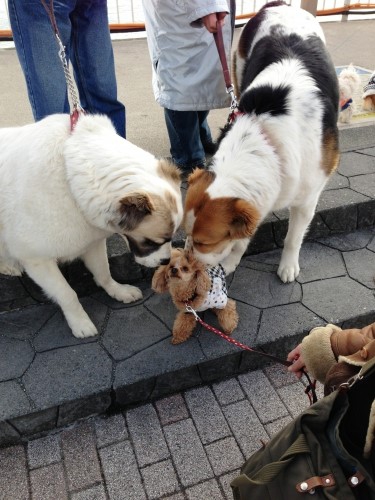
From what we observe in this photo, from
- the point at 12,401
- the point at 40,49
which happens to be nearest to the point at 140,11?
the point at 40,49

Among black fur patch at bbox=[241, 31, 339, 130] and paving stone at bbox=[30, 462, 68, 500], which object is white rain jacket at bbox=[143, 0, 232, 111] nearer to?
black fur patch at bbox=[241, 31, 339, 130]

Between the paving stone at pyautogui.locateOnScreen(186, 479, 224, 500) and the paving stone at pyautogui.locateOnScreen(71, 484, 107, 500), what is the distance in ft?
1.49

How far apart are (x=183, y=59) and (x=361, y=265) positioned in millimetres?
2302

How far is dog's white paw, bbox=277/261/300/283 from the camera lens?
11.4 ft

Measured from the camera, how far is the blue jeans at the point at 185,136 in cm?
406

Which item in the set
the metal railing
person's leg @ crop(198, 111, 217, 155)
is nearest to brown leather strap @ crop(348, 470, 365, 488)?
person's leg @ crop(198, 111, 217, 155)

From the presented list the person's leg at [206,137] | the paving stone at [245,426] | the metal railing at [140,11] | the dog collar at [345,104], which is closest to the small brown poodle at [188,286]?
the paving stone at [245,426]

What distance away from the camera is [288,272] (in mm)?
3480

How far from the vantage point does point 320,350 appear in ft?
5.79

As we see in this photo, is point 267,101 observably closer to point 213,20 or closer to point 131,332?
point 213,20

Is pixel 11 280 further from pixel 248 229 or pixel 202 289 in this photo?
pixel 248 229

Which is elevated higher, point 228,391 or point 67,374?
point 67,374

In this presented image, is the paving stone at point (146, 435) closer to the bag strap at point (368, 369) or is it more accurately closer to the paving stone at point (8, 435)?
the paving stone at point (8, 435)

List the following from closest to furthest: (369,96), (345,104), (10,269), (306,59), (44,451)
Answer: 1. (44,451)
2. (10,269)
3. (306,59)
4. (345,104)
5. (369,96)
